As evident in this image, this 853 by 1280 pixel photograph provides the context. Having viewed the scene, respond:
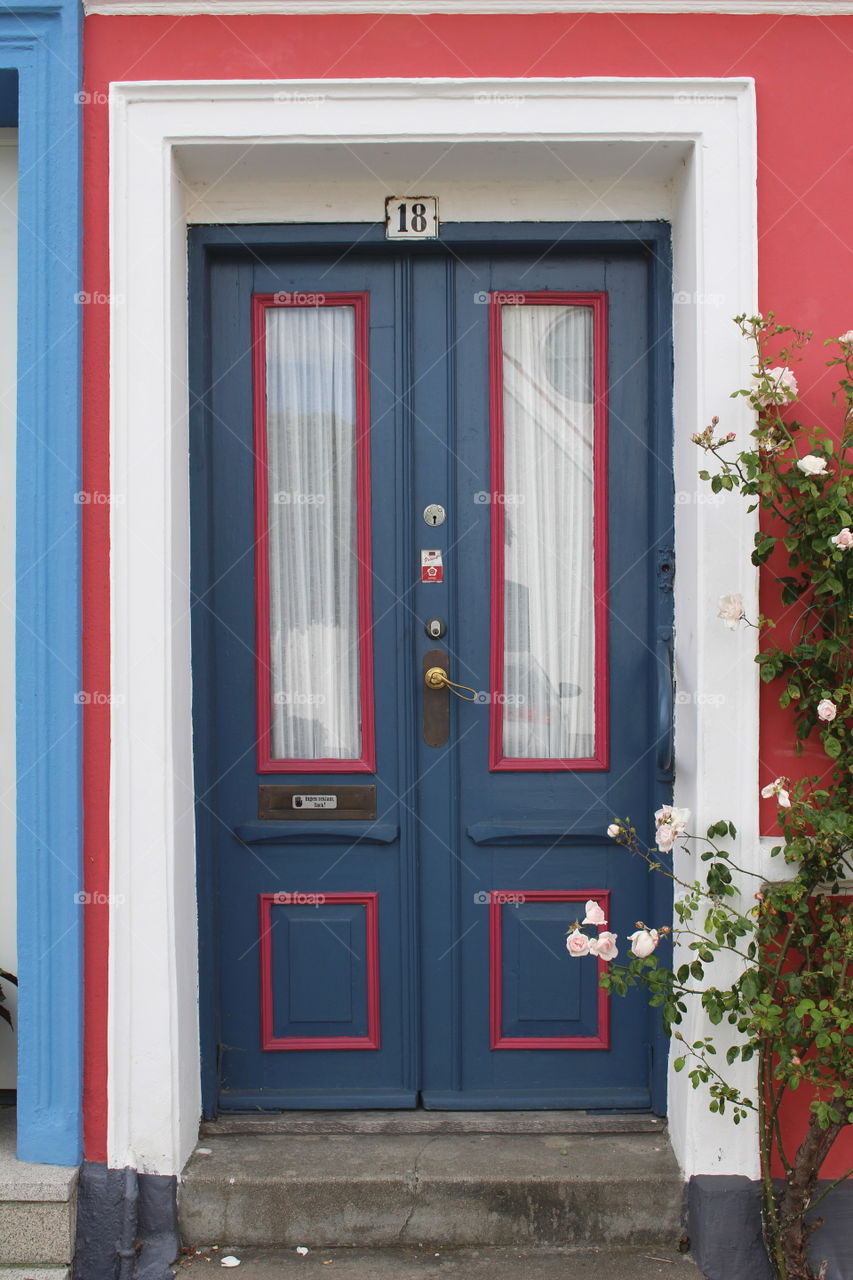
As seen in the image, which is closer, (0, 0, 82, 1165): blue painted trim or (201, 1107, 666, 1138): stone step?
(0, 0, 82, 1165): blue painted trim

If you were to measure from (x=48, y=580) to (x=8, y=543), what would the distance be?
0.46 metres

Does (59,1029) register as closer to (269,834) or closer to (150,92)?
(269,834)

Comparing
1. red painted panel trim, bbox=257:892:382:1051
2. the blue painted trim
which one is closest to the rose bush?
red painted panel trim, bbox=257:892:382:1051

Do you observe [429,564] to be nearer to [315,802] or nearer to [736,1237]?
[315,802]

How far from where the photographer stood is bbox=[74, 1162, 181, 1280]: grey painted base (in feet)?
10.0

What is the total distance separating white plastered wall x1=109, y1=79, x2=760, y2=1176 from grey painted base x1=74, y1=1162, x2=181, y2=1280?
6 centimetres

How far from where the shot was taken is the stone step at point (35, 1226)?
3010mm

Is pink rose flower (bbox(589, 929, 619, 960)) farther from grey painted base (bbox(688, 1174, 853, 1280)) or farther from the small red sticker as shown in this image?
the small red sticker

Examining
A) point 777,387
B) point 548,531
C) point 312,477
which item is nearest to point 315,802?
point 312,477

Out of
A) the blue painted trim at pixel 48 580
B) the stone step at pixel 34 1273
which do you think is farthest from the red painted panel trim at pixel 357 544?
the stone step at pixel 34 1273

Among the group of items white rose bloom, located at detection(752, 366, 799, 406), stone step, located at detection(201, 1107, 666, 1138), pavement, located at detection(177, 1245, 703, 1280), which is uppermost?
white rose bloom, located at detection(752, 366, 799, 406)

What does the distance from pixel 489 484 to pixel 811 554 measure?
1.01 metres

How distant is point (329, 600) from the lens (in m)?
3.45

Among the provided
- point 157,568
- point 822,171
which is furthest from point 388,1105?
point 822,171
